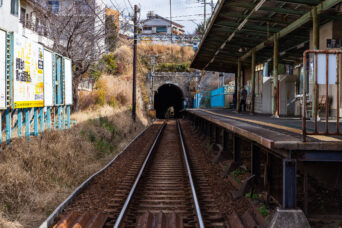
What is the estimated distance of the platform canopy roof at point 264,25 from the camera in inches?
346

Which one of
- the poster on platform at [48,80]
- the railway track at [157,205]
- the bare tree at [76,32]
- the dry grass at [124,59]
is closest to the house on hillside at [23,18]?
the bare tree at [76,32]

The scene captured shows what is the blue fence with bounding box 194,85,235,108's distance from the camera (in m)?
26.8

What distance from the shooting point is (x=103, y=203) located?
21.2 feet

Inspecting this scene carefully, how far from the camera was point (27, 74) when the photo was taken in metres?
8.64

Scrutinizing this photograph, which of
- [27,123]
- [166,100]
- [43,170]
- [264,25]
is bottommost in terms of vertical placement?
[43,170]

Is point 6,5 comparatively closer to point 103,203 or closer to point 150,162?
point 150,162

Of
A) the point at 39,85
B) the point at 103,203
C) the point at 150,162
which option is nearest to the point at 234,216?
the point at 103,203

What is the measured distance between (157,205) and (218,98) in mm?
23902

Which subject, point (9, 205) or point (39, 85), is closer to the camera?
point (9, 205)

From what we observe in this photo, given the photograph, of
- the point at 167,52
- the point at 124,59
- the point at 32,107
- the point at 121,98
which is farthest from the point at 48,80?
the point at 167,52

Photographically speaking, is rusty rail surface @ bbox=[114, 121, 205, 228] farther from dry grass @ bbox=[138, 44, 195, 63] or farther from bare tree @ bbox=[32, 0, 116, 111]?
dry grass @ bbox=[138, 44, 195, 63]

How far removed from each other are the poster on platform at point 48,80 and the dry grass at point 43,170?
3.17 feet

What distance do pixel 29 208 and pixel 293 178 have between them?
14.4 feet

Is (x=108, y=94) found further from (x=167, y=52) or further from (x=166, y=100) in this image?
(x=166, y=100)
